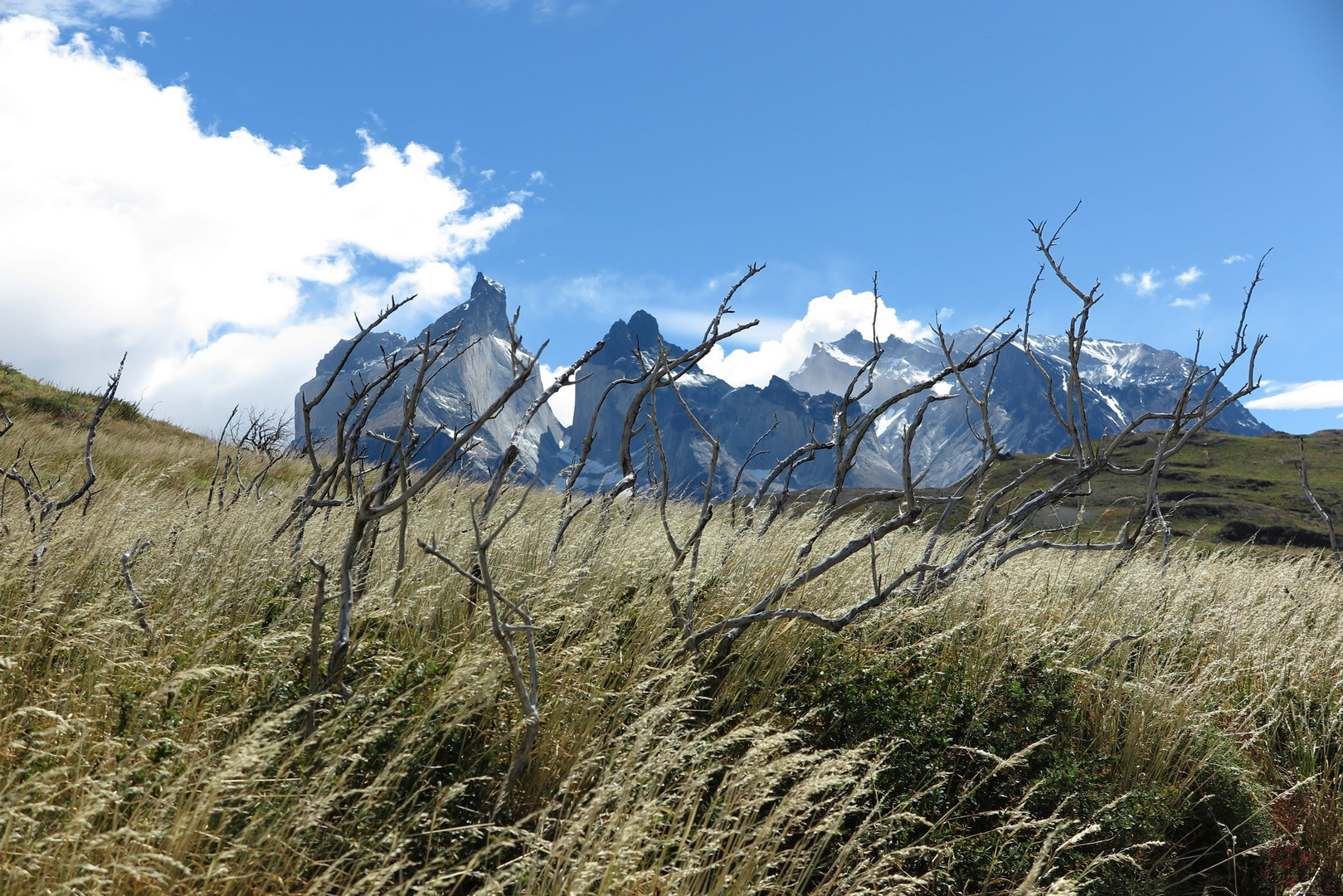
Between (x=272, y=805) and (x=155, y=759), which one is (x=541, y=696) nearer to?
(x=272, y=805)

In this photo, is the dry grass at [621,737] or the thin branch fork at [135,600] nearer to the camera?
the dry grass at [621,737]

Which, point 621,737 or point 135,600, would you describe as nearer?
point 621,737

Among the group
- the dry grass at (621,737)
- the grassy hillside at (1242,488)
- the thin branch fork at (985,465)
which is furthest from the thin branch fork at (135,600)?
the grassy hillside at (1242,488)

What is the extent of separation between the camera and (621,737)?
2625 mm

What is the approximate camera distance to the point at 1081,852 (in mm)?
2969

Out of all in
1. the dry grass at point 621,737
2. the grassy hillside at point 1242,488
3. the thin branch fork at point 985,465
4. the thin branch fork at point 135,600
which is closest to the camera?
the dry grass at point 621,737

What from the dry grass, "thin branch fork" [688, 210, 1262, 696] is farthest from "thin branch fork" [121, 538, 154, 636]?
"thin branch fork" [688, 210, 1262, 696]

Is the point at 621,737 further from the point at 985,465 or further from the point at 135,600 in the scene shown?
the point at 985,465

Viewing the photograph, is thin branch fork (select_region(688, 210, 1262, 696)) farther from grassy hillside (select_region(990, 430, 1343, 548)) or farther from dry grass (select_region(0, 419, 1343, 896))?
grassy hillside (select_region(990, 430, 1343, 548))

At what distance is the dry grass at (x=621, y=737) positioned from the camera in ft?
6.96

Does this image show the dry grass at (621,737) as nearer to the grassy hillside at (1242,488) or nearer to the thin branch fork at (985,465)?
the thin branch fork at (985,465)

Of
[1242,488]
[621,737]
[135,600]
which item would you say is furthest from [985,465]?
[1242,488]

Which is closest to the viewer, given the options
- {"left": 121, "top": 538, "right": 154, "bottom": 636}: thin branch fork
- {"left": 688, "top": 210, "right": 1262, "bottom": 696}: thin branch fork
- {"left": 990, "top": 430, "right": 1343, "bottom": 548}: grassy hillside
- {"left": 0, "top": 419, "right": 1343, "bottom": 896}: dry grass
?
{"left": 0, "top": 419, "right": 1343, "bottom": 896}: dry grass

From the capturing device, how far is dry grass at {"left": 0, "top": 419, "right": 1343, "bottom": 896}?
2121 mm
